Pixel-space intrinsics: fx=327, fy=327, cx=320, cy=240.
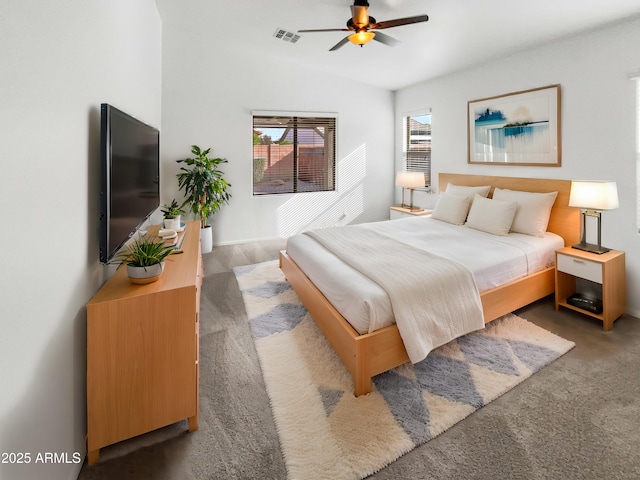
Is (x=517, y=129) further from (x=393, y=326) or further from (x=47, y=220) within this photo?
(x=47, y=220)

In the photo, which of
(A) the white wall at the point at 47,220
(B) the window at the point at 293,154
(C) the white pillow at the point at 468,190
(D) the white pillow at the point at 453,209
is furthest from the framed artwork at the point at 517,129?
(A) the white wall at the point at 47,220

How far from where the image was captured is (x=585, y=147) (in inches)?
123

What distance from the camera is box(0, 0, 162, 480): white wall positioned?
95 cm

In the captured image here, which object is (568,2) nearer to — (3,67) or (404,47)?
(404,47)

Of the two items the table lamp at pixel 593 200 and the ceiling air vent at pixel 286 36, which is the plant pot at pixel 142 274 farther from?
the ceiling air vent at pixel 286 36

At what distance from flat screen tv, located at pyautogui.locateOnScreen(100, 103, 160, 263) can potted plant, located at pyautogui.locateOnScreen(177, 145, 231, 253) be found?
6.23 ft

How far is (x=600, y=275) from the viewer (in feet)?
8.53

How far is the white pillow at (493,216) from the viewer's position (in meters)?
3.34

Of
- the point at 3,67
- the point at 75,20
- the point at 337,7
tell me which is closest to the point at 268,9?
the point at 337,7

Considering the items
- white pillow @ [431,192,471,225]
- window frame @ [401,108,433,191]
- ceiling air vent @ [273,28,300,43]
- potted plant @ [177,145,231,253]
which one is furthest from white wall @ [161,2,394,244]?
white pillow @ [431,192,471,225]

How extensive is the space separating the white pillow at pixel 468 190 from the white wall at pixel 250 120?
2119mm

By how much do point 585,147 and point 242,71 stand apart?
447 centimetres

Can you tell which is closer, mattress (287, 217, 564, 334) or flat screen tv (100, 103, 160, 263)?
flat screen tv (100, 103, 160, 263)

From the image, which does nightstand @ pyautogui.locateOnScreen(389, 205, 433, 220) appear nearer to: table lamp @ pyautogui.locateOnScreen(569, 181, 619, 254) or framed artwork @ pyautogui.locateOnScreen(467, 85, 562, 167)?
framed artwork @ pyautogui.locateOnScreen(467, 85, 562, 167)
